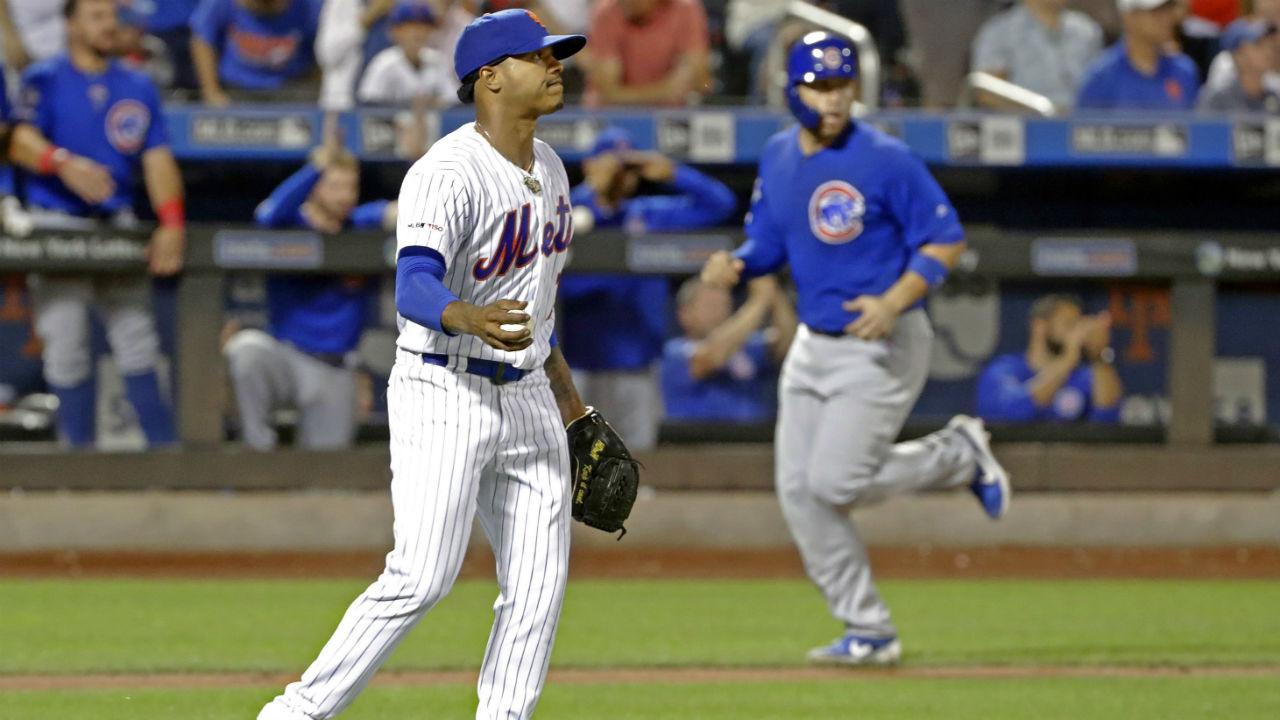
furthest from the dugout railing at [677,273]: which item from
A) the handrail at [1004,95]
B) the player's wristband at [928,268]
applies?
the player's wristband at [928,268]

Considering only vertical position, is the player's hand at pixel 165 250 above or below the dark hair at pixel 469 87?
below

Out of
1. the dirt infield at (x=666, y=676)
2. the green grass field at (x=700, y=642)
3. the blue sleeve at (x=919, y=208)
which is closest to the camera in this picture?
the green grass field at (x=700, y=642)

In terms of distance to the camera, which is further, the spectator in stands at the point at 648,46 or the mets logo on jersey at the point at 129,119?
the spectator in stands at the point at 648,46

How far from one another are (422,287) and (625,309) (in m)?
5.42

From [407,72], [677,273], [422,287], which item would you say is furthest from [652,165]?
[422,287]

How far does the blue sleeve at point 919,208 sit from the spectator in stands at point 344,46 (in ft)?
14.1

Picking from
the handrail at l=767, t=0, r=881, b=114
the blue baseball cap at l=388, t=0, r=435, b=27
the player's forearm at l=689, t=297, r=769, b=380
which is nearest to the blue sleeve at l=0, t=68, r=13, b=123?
the blue baseball cap at l=388, t=0, r=435, b=27

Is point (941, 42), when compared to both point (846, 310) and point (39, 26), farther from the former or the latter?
point (39, 26)

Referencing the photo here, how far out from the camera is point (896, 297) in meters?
5.55

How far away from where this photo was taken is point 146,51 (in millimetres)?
9688

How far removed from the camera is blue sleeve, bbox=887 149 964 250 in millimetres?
5652

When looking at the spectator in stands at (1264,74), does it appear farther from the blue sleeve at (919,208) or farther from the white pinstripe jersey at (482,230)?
the white pinstripe jersey at (482,230)

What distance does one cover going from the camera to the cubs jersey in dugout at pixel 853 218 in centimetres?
567

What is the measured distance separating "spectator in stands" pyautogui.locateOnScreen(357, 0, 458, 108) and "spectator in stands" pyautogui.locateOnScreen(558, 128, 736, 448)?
1.07 meters
